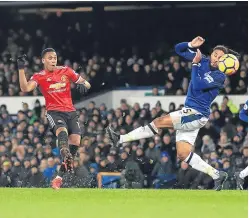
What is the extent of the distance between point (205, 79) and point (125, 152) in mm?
5772

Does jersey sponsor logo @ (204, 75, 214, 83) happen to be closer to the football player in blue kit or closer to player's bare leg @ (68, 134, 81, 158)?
the football player in blue kit

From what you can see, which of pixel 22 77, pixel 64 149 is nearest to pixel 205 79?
pixel 64 149

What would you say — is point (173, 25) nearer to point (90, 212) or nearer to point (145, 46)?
point (145, 46)

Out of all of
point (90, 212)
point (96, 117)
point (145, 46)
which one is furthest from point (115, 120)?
point (90, 212)

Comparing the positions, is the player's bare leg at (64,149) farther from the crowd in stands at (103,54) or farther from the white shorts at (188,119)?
the crowd in stands at (103,54)

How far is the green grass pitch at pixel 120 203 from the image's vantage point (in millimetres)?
11992

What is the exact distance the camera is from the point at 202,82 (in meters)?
14.1

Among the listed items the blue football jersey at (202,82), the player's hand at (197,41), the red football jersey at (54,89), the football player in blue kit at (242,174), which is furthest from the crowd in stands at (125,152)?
the player's hand at (197,41)

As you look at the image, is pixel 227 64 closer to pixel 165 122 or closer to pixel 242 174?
pixel 165 122

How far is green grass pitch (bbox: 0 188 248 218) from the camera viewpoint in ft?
39.3

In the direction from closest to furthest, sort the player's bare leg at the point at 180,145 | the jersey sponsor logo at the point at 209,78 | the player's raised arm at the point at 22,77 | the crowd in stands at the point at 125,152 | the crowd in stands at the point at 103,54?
the player's raised arm at the point at 22,77, the jersey sponsor logo at the point at 209,78, the player's bare leg at the point at 180,145, the crowd in stands at the point at 125,152, the crowd in stands at the point at 103,54

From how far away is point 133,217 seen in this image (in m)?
11.7

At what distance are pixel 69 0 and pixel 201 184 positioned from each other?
27.0ft

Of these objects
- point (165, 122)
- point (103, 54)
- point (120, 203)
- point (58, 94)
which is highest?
point (103, 54)
